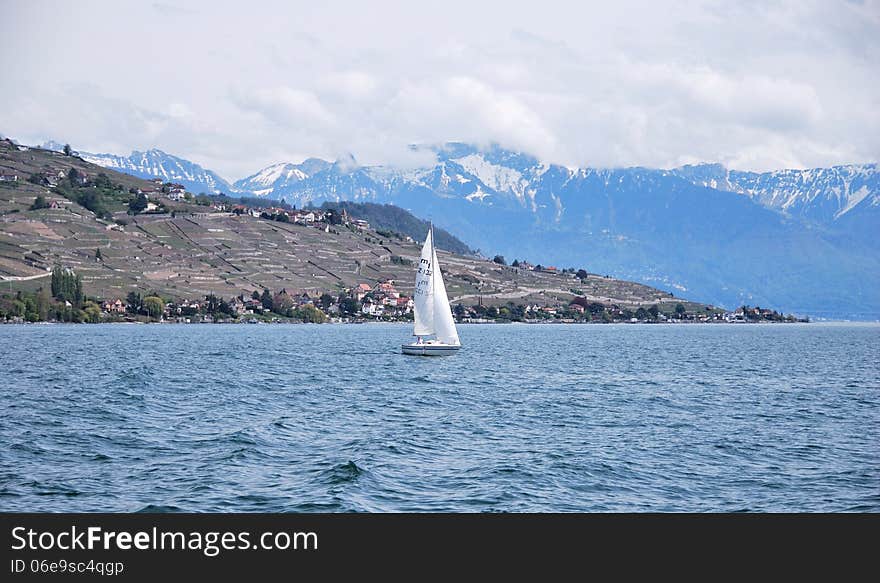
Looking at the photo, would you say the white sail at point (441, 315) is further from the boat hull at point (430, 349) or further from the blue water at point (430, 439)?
the blue water at point (430, 439)

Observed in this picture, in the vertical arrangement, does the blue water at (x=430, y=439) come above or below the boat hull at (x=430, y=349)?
below

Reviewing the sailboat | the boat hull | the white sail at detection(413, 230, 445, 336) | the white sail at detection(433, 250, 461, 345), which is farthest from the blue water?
the white sail at detection(413, 230, 445, 336)

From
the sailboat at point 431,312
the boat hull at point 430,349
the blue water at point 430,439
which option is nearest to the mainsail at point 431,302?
the sailboat at point 431,312

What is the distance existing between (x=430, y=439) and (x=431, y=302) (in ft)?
193

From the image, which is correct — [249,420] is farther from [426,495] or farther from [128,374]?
[128,374]

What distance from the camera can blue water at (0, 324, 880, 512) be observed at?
32281 mm

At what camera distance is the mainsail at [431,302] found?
3996 inches

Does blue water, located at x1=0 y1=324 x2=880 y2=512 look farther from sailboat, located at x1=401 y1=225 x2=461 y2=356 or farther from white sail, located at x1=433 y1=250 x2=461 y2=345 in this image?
white sail, located at x1=433 y1=250 x2=461 y2=345

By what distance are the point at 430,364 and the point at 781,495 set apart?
6452 centimetres

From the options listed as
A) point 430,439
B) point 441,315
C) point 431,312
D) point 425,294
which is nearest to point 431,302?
point 425,294

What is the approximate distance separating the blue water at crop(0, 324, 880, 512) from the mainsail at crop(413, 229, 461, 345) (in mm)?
13211

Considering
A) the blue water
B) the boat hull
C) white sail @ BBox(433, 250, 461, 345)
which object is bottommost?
the blue water

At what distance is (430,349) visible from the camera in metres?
105
